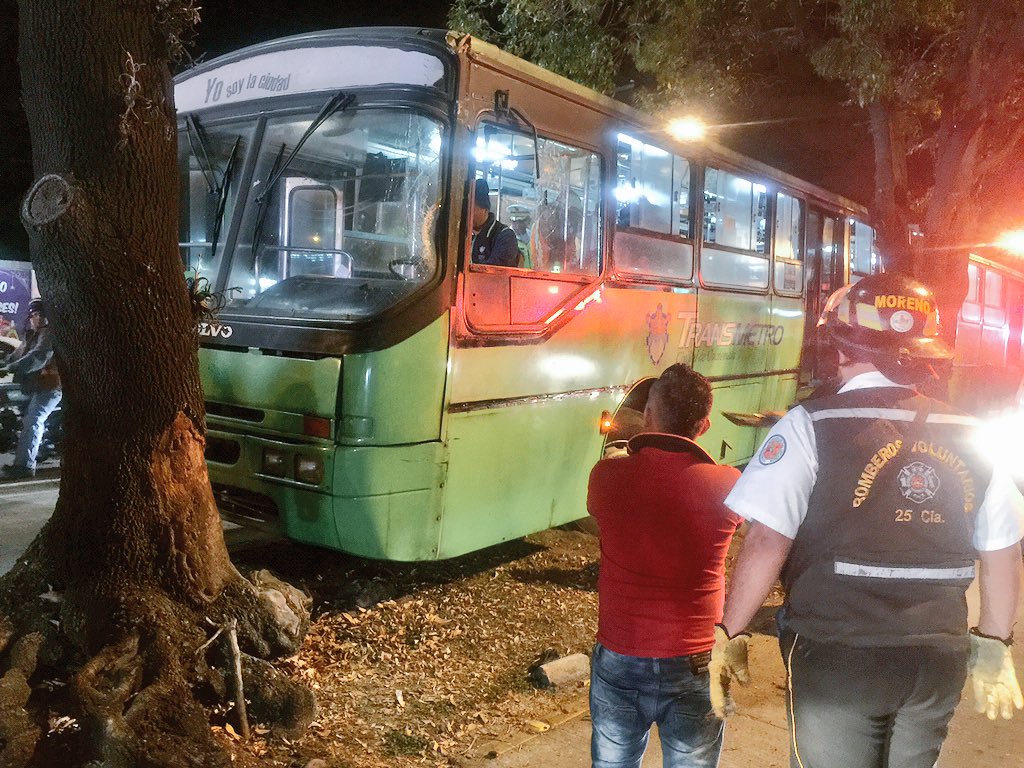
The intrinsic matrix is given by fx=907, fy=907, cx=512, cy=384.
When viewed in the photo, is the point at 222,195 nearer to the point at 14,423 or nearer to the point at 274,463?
the point at 274,463

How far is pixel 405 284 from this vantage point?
4.99 metres

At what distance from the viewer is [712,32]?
10.7 metres

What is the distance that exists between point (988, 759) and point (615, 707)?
266cm

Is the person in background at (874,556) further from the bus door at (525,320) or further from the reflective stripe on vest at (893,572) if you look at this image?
the bus door at (525,320)

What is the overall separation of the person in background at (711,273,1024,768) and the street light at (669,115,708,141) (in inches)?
200

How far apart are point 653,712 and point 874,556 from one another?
903mm

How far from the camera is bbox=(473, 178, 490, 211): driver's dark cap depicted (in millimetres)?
5211

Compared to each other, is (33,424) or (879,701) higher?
(879,701)

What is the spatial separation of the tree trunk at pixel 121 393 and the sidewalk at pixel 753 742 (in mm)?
1308

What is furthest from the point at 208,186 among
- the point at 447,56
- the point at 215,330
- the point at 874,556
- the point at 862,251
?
the point at 862,251

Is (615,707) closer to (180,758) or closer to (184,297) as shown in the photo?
(180,758)

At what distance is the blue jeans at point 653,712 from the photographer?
110 inches

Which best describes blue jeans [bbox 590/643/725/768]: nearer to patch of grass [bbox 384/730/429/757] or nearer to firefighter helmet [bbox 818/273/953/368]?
firefighter helmet [bbox 818/273/953/368]

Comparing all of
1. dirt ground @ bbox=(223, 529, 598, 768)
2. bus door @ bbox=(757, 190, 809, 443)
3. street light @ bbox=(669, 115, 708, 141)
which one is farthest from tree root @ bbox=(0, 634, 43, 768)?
bus door @ bbox=(757, 190, 809, 443)
